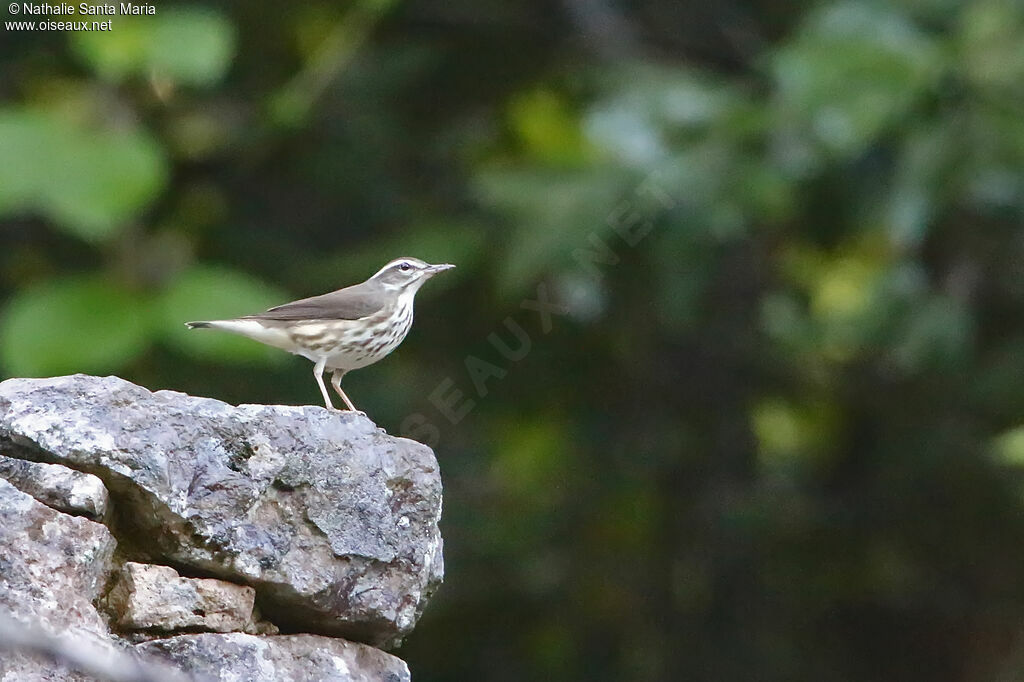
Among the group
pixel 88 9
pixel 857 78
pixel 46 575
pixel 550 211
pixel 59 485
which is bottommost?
pixel 88 9

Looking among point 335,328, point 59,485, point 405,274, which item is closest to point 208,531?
point 59,485

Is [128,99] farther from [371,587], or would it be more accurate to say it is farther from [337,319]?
[371,587]

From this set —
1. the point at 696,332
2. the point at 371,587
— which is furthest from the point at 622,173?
the point at 371,587

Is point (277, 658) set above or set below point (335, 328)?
below

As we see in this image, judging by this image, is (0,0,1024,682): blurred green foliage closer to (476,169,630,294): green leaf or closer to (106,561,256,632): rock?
(476,169,630,294): green leaf

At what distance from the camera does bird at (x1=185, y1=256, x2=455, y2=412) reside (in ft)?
21.7

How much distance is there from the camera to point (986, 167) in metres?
8.55

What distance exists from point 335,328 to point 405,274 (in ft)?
3.38

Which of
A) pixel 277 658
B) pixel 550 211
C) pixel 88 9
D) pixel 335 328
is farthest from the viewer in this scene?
pixel 88 9

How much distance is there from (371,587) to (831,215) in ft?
20.5

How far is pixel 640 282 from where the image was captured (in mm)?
11039

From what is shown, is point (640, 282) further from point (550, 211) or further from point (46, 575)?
point (46, 575)

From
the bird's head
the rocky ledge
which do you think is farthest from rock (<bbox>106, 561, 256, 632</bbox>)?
the bird's head

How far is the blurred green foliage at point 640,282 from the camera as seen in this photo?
869 cm
